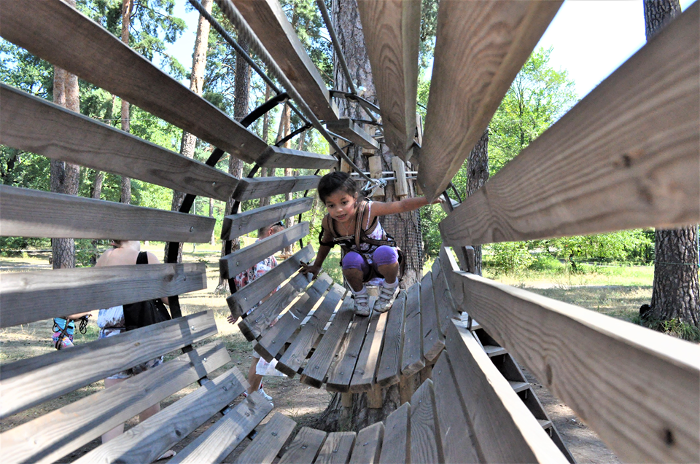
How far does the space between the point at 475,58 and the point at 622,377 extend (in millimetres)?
686

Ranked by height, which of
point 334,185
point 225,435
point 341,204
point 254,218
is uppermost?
point 334,185

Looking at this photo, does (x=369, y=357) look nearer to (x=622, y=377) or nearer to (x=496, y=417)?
(x=496, y=417)

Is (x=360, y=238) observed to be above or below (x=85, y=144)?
below

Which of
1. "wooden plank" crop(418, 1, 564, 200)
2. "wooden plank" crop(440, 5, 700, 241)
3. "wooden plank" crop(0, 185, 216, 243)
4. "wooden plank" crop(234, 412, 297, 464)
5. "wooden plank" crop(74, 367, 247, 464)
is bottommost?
"wooden plank" crop(234, 412, 297, 464)

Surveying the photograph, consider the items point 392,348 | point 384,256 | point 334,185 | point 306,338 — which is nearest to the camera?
point 392,348

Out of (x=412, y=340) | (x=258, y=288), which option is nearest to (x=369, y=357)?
(x=412, y=340)

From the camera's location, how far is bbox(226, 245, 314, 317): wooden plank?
8.81 ft

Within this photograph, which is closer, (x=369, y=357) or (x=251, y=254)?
(x=251, y=254)

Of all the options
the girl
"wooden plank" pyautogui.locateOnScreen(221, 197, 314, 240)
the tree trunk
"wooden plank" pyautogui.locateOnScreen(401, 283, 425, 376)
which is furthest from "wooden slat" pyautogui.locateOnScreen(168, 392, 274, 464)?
the tree trunk

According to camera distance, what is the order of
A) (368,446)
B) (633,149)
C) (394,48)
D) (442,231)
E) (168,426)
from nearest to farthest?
(633,149)
(394,48)
(168,426)
(368,446)
(442,231)

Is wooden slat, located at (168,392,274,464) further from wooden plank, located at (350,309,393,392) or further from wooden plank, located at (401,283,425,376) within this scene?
wooden plank, located at (401,283,425,376)

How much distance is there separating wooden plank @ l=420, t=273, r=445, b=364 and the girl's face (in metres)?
0.86

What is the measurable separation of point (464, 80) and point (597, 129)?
1.68 feet

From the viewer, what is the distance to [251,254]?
3.01 meters
